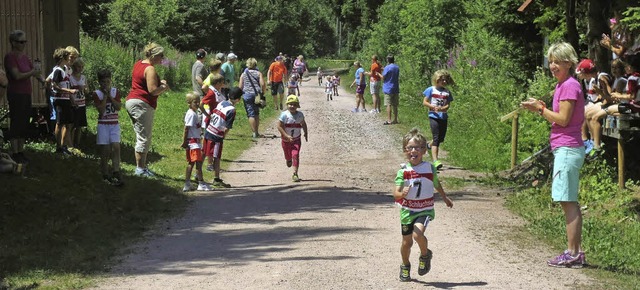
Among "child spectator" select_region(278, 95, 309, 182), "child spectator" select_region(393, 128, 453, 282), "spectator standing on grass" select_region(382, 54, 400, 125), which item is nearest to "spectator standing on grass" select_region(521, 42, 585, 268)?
"child spectator" select_region(393, 128, 453, 282)

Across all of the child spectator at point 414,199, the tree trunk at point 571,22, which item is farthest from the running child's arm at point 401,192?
the tree trunk at point 571,22

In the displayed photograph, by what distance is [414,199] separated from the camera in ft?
26.9

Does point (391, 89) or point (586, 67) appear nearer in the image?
point (586, 67)

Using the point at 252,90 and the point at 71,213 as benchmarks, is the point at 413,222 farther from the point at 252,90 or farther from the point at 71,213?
the point at 252,90

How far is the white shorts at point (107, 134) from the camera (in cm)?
1333

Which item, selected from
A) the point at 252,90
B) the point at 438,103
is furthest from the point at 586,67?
the point at 252,90

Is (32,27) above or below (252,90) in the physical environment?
above

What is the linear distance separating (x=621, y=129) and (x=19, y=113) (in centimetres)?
791

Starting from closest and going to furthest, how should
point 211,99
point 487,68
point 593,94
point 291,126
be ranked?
point 593,94
point 291,126
point 211,99
point 487,68

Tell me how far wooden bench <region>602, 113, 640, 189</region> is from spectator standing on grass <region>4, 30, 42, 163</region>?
7.61 m

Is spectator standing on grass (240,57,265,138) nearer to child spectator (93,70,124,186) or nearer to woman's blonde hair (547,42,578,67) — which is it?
child spectator (93,70,124,186)

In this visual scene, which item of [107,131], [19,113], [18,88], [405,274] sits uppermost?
[18,88]

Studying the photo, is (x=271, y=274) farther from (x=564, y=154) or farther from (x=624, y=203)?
(x=624, y=203)

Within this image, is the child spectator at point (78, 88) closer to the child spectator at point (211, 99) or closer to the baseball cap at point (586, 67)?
the child spectator at point (211, 99)
